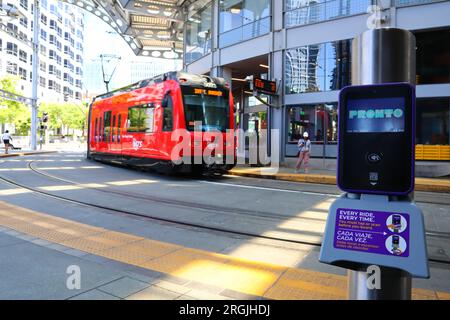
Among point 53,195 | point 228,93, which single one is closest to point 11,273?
point 53,195

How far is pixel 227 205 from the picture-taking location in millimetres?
8773

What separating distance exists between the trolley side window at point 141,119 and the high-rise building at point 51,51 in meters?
47.0

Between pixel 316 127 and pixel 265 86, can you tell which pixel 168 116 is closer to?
pixel 265 86

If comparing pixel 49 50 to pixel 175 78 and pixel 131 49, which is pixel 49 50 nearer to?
pixel 131 49

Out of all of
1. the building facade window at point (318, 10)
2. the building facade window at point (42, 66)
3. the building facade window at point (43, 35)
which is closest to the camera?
the building facade window at point (318, 10)

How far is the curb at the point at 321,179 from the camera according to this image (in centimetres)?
1259

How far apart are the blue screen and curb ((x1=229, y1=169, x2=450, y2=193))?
38.7 ft

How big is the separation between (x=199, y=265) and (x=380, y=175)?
283cm

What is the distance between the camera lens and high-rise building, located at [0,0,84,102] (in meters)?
59.2

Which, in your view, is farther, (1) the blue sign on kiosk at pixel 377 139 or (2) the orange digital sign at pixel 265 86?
(2) the orange digital sign at pixel 265 86

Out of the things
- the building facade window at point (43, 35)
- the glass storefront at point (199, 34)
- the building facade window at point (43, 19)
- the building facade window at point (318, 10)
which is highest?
the building facade window at point (43, 19)

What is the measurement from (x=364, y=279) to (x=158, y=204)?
266 inches

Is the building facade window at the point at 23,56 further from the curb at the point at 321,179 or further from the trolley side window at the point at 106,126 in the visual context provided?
the curb at the point at 321,179

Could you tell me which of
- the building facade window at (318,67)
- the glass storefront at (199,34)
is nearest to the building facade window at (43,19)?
the glass storefront at (199,34)
